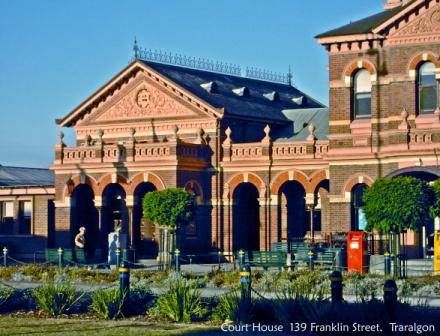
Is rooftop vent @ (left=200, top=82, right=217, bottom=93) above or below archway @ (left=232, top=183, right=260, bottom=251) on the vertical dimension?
above

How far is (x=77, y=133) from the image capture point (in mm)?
59438

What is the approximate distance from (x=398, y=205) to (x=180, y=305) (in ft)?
Answer: 54.5

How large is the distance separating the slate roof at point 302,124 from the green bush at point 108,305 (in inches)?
1212

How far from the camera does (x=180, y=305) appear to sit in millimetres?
24969

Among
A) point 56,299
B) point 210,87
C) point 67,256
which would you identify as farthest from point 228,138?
point 56,299

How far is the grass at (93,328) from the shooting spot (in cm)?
2281

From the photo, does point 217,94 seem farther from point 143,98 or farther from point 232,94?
point 143,98

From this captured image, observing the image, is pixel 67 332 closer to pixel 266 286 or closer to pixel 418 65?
pixel 266 286

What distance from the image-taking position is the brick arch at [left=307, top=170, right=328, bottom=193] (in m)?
51.7

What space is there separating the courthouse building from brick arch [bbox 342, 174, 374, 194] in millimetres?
62

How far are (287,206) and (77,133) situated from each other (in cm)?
1162

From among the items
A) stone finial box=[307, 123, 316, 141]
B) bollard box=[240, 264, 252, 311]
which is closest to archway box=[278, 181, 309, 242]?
stone finial box=[307, 123, 316, 141]

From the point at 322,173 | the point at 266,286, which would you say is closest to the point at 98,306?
the point at 266,286

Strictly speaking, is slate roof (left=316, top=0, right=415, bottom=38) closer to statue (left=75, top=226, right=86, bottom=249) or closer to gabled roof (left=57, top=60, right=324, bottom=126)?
gabled roof (left=57, top=60, right=324, bottom=126)
